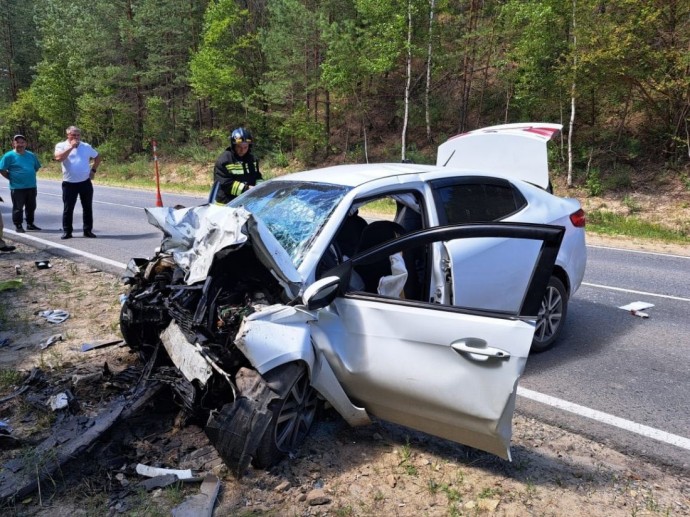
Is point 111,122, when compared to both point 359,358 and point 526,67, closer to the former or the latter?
point 526,67

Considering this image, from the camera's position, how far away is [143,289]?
3.51 m

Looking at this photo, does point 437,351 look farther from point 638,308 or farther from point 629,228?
point 629,228

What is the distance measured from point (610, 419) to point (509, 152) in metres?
2.86

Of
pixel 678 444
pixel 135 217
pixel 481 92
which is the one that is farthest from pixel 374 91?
pixel 678 444

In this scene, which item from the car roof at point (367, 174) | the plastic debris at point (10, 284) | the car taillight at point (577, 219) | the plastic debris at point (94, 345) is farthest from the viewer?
the plastic debris at point (10, 284)

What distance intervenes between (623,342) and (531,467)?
8.02 feet

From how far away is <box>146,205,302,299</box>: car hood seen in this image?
113 inches

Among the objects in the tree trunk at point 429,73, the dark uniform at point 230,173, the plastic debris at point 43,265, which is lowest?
the plastic debris at point 43,265

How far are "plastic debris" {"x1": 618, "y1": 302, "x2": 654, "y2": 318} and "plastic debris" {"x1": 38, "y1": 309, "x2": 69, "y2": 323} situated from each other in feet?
20.2

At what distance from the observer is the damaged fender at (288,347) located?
102 inches

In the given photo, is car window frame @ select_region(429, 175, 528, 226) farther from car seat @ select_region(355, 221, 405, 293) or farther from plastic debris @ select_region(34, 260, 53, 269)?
plastic debris @ select_region(34, 260, 53, 269)

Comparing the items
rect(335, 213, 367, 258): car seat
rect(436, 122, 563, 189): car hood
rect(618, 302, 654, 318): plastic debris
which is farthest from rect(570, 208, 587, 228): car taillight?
rect(335, 213, 367, 258): car seat

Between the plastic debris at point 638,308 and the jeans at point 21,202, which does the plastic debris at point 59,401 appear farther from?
the jeans at point 21,202

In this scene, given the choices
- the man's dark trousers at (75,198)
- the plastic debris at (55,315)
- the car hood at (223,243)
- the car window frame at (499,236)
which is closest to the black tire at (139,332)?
the car hood at (223,243)
